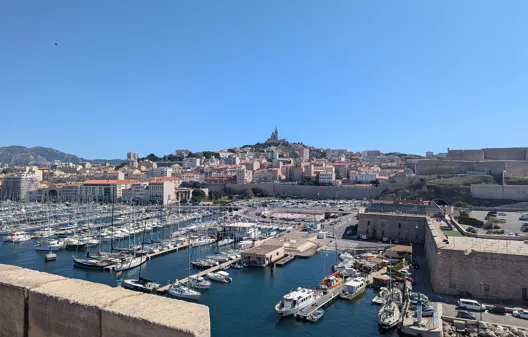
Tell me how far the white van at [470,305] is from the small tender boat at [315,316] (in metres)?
3.67

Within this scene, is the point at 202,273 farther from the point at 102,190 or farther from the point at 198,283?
the point at 102,190

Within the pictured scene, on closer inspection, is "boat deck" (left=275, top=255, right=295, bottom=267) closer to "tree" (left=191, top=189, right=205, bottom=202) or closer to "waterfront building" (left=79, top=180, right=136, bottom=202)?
"tree" (left=191, top=189, right=205, bottom=202)

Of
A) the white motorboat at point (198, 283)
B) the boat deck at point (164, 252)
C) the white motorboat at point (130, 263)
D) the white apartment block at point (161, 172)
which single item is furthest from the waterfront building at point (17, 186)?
the white motorboat at point (198, 283)

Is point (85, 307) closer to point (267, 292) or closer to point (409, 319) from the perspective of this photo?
point (409, 319)

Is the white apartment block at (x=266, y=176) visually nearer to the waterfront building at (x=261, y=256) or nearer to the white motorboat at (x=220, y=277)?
the waterfront building at (x=261, y=256)

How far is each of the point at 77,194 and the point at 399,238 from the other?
3734 cm

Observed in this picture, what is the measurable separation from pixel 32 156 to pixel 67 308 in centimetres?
16301

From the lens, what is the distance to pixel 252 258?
15.6 meters

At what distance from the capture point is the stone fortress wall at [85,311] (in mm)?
1561

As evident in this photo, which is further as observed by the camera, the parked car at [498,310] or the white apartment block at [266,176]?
the white apartment block at [266,176]

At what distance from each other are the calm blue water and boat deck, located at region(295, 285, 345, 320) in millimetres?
165

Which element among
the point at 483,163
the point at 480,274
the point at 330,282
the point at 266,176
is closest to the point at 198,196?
the point at 266,176

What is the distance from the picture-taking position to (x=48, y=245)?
62.2 feet

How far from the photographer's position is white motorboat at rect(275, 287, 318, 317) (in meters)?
10.3
